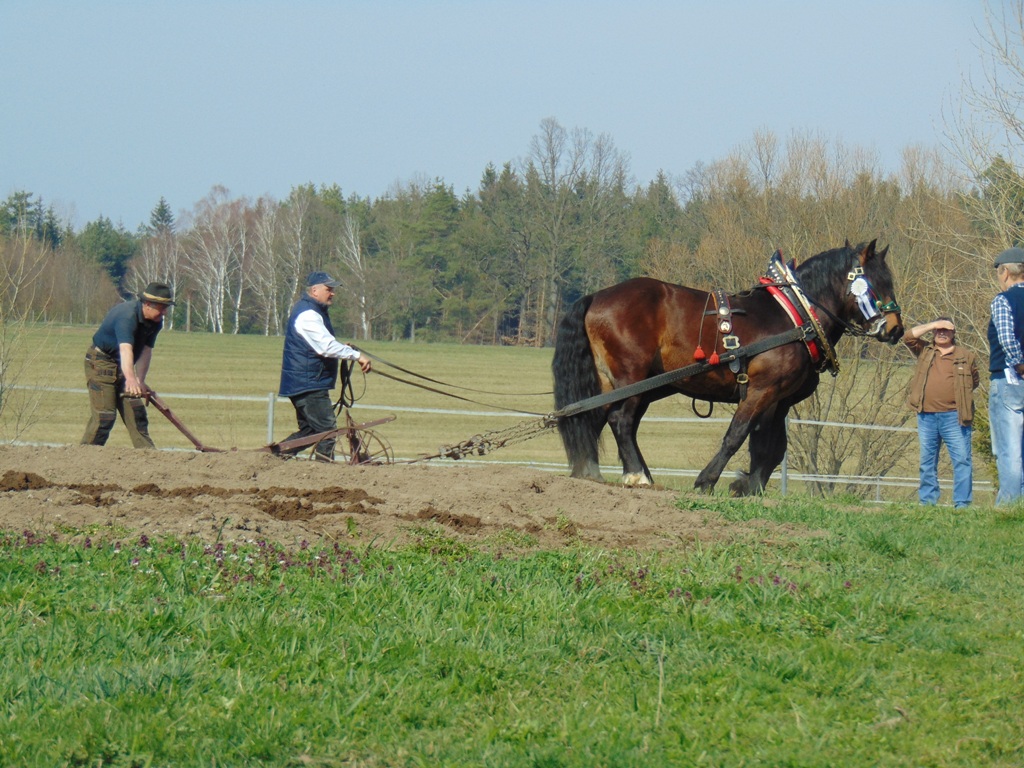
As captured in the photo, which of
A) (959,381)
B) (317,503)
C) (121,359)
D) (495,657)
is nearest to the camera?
(495,657)

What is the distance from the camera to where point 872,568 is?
229 inches

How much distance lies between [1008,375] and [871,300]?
127 cm

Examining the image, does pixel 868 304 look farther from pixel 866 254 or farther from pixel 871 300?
pixel 866 254

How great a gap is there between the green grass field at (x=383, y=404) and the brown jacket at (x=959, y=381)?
5.64 metres

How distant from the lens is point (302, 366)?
948 centimetres

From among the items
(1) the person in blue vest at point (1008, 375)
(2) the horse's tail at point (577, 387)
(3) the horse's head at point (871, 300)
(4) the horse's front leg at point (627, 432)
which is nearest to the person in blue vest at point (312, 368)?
(2) the horse's tail at point (577, 387)

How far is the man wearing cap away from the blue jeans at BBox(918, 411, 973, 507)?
7022 mm

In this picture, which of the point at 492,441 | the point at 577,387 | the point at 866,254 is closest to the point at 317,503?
the point at 492,441

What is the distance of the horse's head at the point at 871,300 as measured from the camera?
9336mm

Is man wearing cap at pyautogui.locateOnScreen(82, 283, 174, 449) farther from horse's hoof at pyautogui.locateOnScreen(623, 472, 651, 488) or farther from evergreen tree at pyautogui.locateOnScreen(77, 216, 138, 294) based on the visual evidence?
evergreen tree at pyautogui.locateOnScreen(77, 216, 138, 294)

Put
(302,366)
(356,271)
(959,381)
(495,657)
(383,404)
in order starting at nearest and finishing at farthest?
(495,657)
(302,366)
(959,381)
(383,404)
(356,271)

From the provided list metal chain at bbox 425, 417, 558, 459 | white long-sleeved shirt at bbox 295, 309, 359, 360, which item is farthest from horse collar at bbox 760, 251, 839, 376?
white long-sleeved shirt at bbox 295, 309, 359, 360

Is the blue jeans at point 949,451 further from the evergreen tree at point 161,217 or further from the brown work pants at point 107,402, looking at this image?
the evergreen tree at point 161,217

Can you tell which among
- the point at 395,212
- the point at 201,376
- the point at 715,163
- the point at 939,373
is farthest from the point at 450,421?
the point at 395,212
